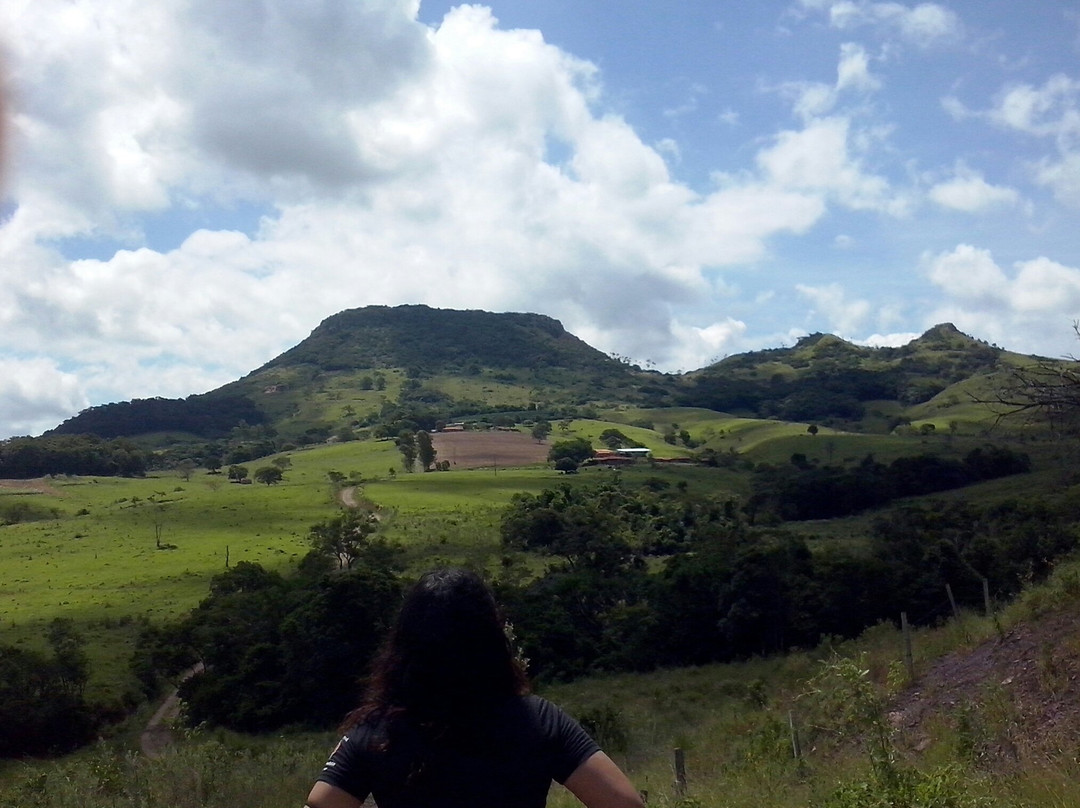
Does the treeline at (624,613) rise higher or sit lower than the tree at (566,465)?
lower

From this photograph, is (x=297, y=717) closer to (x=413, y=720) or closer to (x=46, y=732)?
(x=46, y=732)

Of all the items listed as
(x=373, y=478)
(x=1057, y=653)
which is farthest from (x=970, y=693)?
(x=373, y=478)

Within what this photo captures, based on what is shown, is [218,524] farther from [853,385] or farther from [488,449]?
[853,385]

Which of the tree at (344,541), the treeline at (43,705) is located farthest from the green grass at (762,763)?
the tree at (344,541)

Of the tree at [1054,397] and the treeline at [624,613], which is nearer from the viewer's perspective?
the tree at [1054,397]

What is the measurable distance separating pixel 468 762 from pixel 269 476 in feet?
314

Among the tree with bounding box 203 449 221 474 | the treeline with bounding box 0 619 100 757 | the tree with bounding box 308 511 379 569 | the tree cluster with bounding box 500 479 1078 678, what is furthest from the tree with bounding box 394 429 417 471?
the treeline with bounding box 0 619 100 757

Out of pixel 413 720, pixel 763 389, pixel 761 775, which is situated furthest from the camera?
pixel 763 389

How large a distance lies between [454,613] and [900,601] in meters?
33.4

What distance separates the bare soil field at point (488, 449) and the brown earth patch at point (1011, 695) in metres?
88.3

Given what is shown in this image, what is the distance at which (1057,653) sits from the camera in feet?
37.1

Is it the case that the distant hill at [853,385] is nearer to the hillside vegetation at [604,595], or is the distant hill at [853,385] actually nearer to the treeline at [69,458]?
the hillside vegetation at [604,595]

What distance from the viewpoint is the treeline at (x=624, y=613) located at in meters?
32.4

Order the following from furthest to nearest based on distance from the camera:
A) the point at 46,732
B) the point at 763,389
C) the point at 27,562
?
the point at 763,389, the point at 27,562, the point at 46,732
